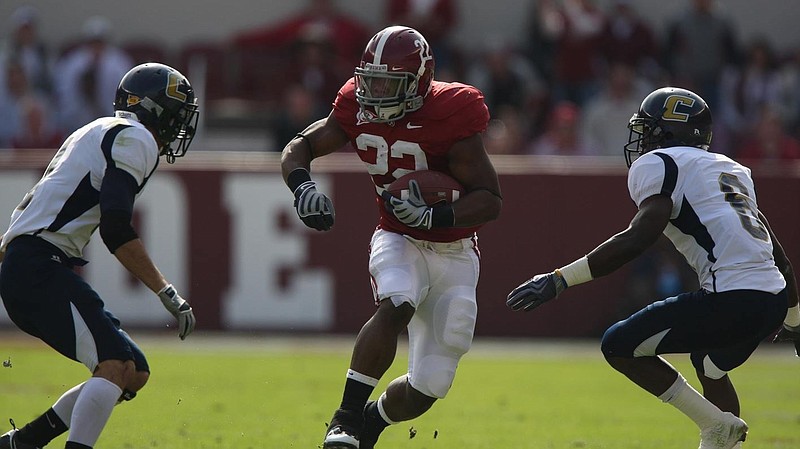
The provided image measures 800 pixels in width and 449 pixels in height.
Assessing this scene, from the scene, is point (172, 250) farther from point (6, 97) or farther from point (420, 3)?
point (420, 3)

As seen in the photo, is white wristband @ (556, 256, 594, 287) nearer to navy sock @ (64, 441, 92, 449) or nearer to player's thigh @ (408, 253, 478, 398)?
player's thigh @ (408, 253, 478, 398)

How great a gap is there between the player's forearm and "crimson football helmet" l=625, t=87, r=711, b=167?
7.11 feet

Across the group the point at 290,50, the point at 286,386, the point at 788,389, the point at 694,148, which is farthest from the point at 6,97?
the point at 694,148

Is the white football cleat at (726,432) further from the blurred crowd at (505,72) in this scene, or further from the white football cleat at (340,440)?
the blurred crowd at (505,72)

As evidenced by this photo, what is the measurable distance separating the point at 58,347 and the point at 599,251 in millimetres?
2253

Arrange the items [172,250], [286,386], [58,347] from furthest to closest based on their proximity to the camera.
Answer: [172,250], [286,386], [58,347]

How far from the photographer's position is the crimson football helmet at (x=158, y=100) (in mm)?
5422

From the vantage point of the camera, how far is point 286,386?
28.7 ft

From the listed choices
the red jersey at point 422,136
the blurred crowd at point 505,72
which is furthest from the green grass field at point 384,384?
the blurred crowd at point 505,72

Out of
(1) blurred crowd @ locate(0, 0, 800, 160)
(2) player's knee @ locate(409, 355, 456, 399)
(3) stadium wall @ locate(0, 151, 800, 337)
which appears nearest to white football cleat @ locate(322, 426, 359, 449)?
(2) player's knee @ locate(409, 355, 456, 399)

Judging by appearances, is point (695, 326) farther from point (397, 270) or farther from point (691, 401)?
point (397, 270)

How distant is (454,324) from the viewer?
221 inches

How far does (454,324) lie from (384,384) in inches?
134

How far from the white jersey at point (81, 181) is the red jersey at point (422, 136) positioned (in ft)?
3.29
